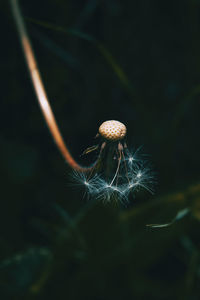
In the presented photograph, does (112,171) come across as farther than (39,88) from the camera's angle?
No

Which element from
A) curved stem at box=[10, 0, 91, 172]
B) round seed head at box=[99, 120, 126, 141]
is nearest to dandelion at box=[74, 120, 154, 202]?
round seed head at box=[99, 120, 126, 141]

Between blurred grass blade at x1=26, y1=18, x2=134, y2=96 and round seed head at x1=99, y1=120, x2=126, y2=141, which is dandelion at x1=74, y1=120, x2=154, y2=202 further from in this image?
blurred grass blade at x1=26, y1=18, x2=134, y2=96

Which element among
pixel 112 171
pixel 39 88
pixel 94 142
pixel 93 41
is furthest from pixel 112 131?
pixel 94 142

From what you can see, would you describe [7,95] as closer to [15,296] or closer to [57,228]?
[57,228]

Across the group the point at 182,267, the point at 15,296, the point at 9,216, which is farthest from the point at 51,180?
the point at 182,267

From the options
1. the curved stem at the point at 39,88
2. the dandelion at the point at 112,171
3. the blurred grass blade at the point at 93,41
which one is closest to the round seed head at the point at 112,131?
the dandelion at the point at 112,171

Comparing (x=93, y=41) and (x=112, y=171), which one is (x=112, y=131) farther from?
(x=93, y=41)

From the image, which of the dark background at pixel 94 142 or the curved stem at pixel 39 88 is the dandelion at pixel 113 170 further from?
the dark background at pixel 94 142
